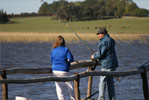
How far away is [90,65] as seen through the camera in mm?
11031

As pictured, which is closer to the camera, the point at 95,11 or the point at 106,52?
the point at 106,52

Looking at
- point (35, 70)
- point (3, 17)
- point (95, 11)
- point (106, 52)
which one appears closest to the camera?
point (106, 52)

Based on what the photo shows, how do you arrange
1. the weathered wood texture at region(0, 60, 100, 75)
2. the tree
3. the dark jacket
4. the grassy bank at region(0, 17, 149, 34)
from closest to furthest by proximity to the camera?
the dark jacket, the weathered wood texture at region(0, 60, 100, 75), the grassy bank at region(0, 17, 149, 34), the tree

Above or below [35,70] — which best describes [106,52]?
above

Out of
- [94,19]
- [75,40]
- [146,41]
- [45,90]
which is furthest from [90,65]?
[94,19]

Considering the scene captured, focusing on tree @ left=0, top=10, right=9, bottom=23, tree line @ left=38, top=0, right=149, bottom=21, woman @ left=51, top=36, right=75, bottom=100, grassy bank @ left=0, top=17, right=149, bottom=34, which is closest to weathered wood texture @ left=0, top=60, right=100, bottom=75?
woman @ left=51, top=36, right=75, bottom=100

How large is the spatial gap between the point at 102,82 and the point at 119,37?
33.0 metres

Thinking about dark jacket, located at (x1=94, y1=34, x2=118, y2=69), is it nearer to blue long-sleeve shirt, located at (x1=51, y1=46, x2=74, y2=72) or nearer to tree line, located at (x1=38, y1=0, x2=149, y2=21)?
blue long-sleeve shirt, located at (x1=51, y1=46, x2=74, y2=72)

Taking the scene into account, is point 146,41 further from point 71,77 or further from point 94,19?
point 94,19

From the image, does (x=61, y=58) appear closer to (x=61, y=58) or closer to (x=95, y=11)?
(x=61, y=58)

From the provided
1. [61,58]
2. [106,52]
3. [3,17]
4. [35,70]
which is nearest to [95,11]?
[3,17]

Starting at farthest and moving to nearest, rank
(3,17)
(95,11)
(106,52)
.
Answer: (95,11), (3,17), (106,52)

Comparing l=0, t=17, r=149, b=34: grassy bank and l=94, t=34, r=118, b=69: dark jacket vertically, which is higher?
l=94, t=34, r=118, b=69: dark jacket

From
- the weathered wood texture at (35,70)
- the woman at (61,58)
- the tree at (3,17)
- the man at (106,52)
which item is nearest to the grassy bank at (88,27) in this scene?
the tree at (3,17)
